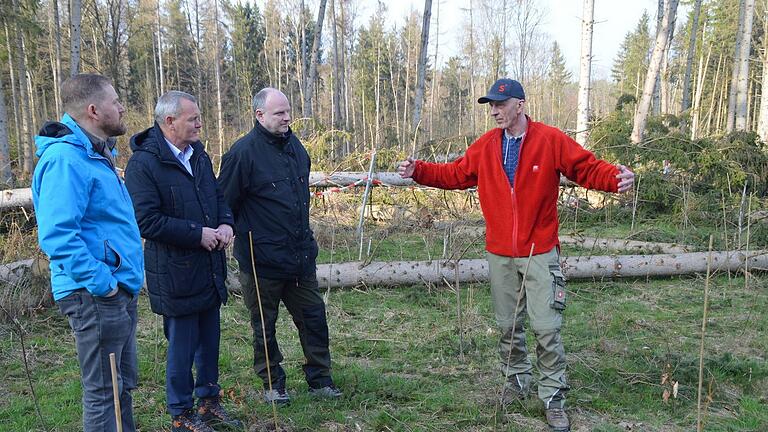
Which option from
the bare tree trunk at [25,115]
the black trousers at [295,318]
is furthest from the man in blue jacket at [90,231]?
the bare tree trunk at [25,115]

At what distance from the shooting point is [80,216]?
7.60 feet

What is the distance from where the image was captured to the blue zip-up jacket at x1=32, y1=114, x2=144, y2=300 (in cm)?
228

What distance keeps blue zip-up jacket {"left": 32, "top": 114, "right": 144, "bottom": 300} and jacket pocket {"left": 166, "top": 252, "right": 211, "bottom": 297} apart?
0.35 metres

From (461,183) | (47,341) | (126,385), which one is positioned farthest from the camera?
(47,341)

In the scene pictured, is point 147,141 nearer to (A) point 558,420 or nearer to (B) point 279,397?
(B) point 279,397

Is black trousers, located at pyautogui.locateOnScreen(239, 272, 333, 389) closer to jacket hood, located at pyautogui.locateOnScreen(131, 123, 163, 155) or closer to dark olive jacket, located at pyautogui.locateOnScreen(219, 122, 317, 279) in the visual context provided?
dark olive jacket, located at pyautogui.locateOnScreen(219, 122, 317, 279)

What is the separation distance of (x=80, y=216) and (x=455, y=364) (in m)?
3.12

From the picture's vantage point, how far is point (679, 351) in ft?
14.8

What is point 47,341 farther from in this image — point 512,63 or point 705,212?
point 512,63

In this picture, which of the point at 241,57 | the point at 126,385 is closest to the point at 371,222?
the point at 126,385

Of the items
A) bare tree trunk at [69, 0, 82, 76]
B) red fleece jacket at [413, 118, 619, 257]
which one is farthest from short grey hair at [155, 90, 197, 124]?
bare tree trunk at [69, 0, 82, 76]

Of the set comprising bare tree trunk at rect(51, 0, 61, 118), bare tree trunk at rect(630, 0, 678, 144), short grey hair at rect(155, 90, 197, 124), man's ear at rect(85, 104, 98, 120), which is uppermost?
bare tree trunk at rect(51, 0, 61, 118)

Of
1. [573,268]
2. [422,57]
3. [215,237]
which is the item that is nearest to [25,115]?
[422,57]

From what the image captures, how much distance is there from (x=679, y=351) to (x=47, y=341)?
18.6 feet
